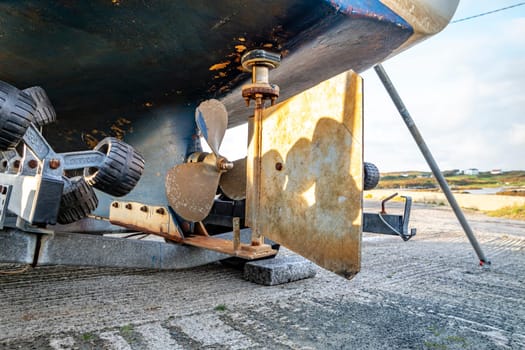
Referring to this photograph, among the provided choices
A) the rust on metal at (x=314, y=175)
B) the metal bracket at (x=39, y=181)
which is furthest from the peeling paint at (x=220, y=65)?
the metal bracket at (x=39, y=181)

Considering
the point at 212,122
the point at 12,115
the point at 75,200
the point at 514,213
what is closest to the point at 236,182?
the point at 212,122

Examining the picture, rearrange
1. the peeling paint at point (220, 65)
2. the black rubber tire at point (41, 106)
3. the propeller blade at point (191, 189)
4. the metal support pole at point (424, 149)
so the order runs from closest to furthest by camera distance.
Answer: the black rubber tire at point (41, 106) → the propeller blade at point (191, 189) → the peeling paint at point (220, 65) → the metal support pole at point (424, 149)

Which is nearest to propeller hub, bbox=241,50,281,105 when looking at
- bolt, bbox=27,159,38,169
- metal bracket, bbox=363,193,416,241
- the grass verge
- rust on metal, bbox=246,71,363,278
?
rust on metal, bbox=246,71,363,278

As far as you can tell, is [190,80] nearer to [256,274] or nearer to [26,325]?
[256,274]

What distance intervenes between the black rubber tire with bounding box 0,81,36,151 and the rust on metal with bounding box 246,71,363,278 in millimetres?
990

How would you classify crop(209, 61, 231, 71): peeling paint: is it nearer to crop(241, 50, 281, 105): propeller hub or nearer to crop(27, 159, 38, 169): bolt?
crop(241, 50, 281, 105): propeller hub

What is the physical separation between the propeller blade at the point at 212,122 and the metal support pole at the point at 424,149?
1.74 meters

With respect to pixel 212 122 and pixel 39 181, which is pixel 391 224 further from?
pixel 39 181

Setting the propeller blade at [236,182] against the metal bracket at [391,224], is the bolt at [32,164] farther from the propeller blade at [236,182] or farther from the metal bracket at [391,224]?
the metal bracket at [391,224]

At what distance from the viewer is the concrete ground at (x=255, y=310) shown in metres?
1.41

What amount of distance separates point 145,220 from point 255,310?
97 cm

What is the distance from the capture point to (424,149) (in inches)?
123

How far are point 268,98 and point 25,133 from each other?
3.65 feet

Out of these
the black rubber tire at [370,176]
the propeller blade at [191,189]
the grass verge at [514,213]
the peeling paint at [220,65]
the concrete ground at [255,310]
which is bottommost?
the concrete ground at [255,310]
